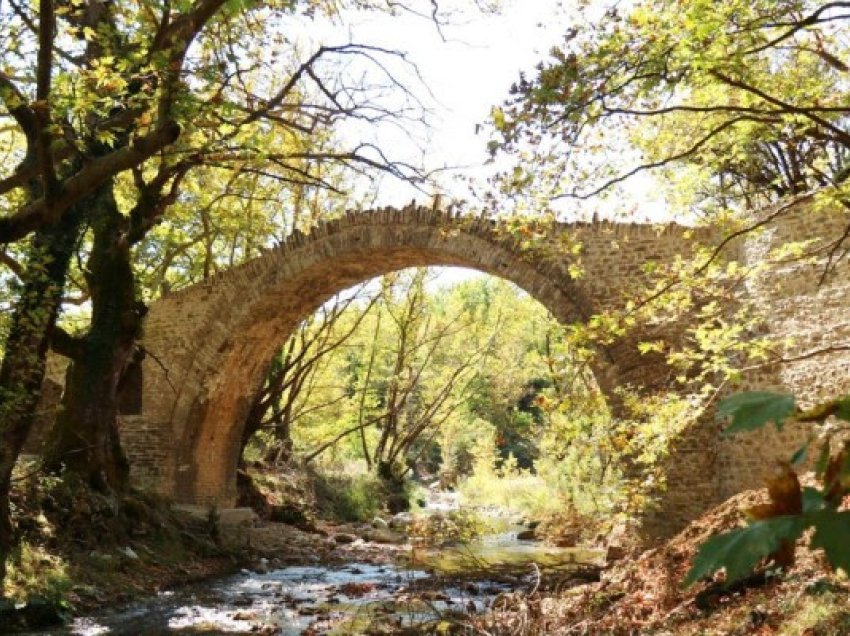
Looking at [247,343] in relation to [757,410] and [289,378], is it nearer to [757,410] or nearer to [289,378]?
[289,378]

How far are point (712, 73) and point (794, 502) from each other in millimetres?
3647

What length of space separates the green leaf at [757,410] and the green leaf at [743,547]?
117 mm

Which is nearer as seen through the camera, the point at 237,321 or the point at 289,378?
the point at 237,321

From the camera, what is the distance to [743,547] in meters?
0.90

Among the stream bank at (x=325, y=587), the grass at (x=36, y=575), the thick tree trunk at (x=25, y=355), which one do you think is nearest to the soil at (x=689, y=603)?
the stream bank at (x=325, y=587)

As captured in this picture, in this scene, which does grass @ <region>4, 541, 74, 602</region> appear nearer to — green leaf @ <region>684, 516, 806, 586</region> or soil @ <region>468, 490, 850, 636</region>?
soil @ <region>468, 490, 850, 636</region>

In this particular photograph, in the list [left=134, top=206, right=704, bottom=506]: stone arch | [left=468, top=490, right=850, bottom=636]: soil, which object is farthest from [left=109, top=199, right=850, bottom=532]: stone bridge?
[left=468, top=490, right=850, bottom=636]: soil

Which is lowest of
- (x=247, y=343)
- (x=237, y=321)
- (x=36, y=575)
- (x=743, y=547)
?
(x=36, y=575)

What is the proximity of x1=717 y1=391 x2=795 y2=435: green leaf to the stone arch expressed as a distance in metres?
9.51

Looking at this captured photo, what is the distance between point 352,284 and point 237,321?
6.94 feet

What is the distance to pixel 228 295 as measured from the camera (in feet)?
43.3

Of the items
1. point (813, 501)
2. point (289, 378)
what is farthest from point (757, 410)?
point (289, 378)

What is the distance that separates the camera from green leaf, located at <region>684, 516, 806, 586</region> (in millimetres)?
862

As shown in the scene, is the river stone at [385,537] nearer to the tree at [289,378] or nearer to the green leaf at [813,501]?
the tree at [289,378]
